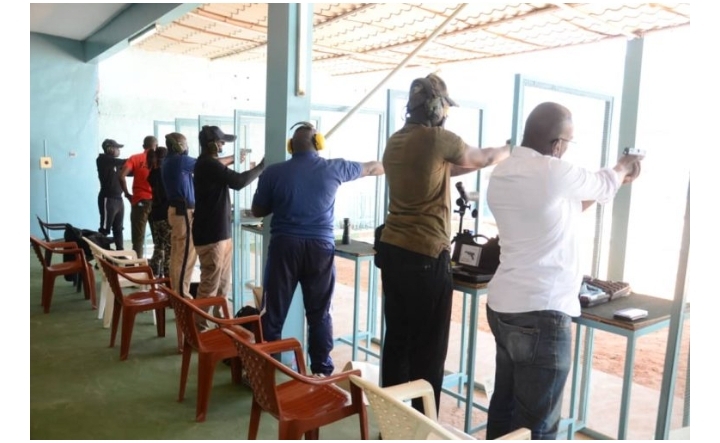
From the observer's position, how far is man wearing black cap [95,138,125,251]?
6.33 meters

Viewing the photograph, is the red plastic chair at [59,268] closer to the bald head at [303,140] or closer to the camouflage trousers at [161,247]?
the camouflage trousers at [161,247]

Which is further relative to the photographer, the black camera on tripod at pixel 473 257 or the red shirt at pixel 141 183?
the red shirt at pixel 141 183

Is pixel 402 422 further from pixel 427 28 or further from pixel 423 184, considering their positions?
pixel 427 28

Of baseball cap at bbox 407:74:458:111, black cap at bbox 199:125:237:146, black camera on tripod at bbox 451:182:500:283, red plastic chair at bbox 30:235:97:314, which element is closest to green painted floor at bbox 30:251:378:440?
red plastic chair at bbox 30:235:97:314

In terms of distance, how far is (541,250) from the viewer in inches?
64.7

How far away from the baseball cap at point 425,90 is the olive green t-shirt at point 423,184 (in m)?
0.10

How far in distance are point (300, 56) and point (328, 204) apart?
95 centimetres

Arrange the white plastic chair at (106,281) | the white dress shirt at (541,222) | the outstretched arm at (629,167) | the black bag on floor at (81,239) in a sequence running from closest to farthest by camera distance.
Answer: the white dress shirt at (541,222)
the outstretched arm at (629,167)
the white plastic chair at (106,281)
the black bag on floor at (81,239)

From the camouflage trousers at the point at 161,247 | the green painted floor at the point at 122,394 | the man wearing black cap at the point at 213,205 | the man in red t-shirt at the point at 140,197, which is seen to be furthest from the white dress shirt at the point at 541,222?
the man in red t-shirt at the point at 140,197

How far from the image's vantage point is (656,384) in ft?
11.3

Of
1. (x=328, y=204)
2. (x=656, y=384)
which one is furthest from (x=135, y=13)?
(x=656, y=384)

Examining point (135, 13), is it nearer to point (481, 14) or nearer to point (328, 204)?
point (481, 14)

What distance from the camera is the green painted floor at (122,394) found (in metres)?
2.55

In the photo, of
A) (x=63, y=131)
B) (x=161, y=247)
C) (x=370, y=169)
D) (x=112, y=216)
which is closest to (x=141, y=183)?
(x=161, y=247)
